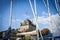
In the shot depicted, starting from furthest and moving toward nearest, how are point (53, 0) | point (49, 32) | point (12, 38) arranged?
point (53, 0) < point (49, 32) < point (12, 38)

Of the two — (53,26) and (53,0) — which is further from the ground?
(53,0)

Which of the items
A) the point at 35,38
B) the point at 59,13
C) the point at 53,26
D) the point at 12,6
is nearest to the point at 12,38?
the point at 35,38

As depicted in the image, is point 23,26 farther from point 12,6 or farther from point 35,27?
point 12,6

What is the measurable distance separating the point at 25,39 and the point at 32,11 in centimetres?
48

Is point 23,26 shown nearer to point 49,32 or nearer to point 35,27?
point 35,27

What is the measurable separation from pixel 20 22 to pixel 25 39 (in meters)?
0.29

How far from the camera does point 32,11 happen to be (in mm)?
2383

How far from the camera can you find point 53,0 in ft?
8.50

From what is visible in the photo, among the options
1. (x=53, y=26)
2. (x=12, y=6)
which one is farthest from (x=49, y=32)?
(x=12, y=6)

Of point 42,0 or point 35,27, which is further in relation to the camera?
point 42,0

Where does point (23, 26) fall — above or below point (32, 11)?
below

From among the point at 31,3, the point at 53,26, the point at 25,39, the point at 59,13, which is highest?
the point at 31,3

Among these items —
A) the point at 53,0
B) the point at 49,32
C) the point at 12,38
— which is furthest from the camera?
the point at 53,0

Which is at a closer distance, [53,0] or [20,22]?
[20,22]
